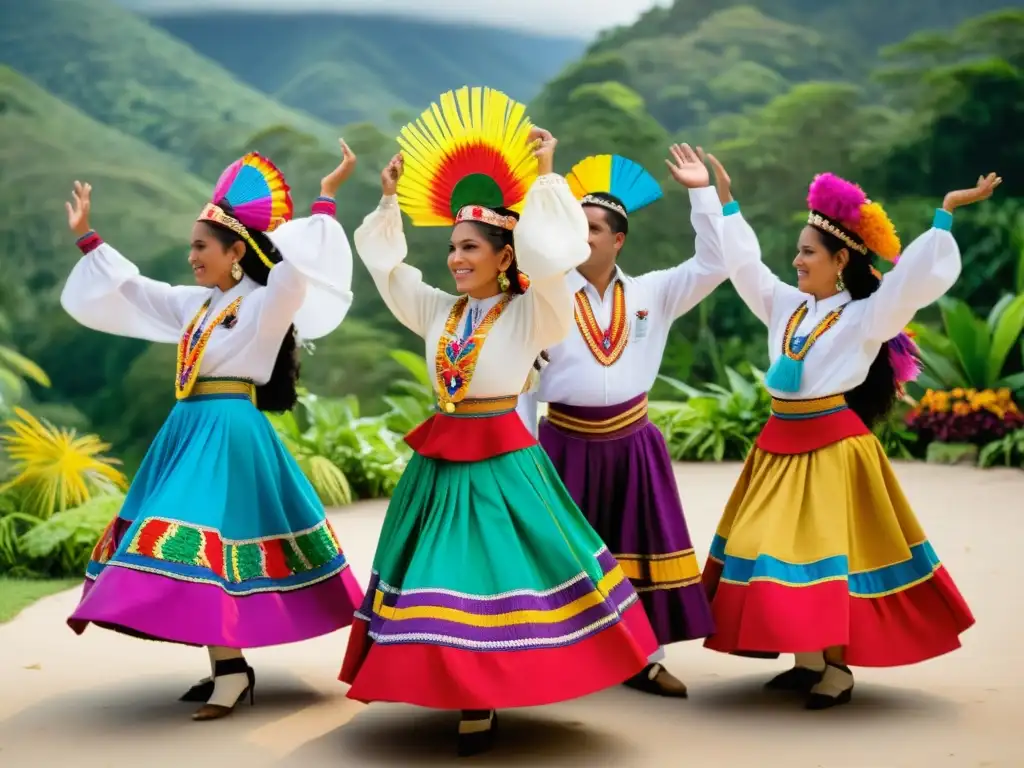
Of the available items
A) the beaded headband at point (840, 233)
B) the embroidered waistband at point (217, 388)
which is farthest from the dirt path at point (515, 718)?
the beaded headband at point (840, 233)

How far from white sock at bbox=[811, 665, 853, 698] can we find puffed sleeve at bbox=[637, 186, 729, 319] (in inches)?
46.0

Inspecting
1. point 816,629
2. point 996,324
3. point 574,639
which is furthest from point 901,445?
point 574,639

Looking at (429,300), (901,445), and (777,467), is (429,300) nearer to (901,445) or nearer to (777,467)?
(777,467)

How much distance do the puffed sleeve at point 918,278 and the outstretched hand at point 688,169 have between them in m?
0.67

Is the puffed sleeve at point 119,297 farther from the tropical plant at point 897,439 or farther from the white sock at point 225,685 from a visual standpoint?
the tropical plant at point 897,439

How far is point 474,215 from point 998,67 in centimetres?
939

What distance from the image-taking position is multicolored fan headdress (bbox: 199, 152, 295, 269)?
4340 mm

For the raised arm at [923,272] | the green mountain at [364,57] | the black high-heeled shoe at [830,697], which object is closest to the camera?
the raised arm at [923,272]

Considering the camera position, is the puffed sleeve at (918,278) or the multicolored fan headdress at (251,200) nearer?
the puffed sleeve at (918,278)

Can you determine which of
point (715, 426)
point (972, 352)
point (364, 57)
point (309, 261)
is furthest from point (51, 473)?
point (364, 57)

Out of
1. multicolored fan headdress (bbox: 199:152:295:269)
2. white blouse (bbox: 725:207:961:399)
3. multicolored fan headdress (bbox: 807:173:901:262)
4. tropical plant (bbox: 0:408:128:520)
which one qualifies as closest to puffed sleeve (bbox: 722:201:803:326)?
white blouse (bbox: 725:207:961:399)

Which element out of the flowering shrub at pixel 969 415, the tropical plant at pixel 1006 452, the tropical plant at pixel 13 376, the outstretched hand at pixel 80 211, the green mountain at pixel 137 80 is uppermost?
the green mountain at pixel 137 80

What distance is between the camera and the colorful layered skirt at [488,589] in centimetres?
355

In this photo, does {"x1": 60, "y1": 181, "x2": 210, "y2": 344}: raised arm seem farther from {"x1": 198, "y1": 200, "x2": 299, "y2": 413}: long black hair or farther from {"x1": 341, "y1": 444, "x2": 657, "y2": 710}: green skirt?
{"x1": 341, "y1": 444, "x2": 657, "y2": 710}: green skirt
